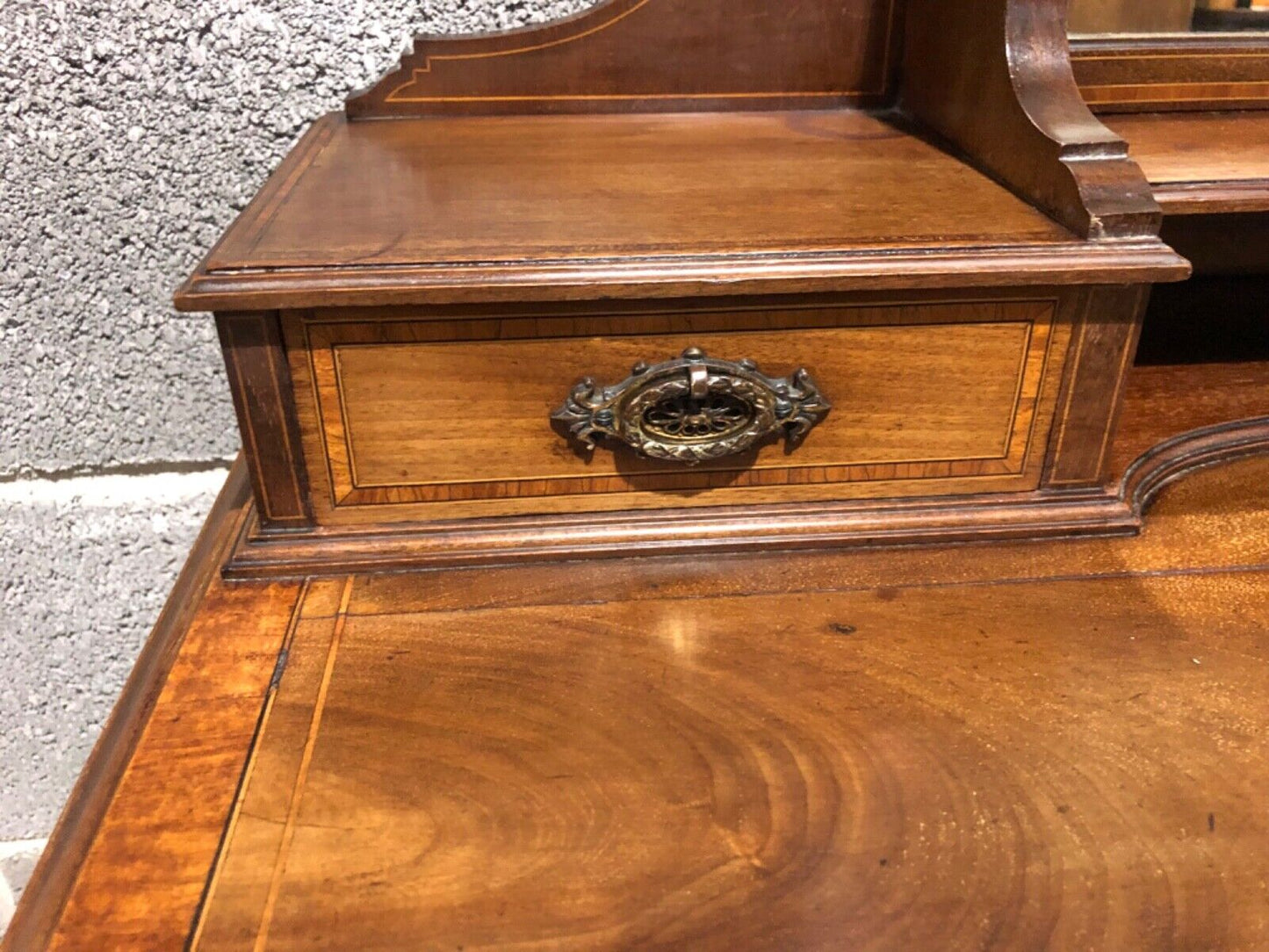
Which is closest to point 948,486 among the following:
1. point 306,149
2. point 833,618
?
point 833,618

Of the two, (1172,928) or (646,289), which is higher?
(646,289)

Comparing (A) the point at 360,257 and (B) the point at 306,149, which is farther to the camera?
(B) the point at 306,149

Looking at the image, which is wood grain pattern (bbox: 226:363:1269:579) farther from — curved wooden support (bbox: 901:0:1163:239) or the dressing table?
curved wooden support (bbox: 901:0:1163:239)

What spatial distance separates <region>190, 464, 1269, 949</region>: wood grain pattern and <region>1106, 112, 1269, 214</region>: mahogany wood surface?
0.20 metres

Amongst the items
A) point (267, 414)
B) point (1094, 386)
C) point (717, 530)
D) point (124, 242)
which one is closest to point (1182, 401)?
point (1094, 386)

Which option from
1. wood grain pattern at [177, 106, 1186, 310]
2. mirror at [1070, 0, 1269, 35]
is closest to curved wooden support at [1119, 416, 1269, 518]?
wood grain pattern at [177, 106, 1186, 310]

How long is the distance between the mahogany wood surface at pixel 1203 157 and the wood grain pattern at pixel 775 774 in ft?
0.64

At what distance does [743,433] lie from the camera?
54cm

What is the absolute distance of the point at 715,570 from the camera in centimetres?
56

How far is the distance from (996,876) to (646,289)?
0.94ft

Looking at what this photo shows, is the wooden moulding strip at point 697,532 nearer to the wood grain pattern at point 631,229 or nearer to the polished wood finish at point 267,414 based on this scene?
the polished wood finish at point 267,414

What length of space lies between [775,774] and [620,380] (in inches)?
8.1

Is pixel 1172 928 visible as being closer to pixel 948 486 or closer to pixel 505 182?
pixel 948 486

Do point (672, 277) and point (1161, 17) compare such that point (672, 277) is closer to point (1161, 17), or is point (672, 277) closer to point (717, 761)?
point (717, 761)
